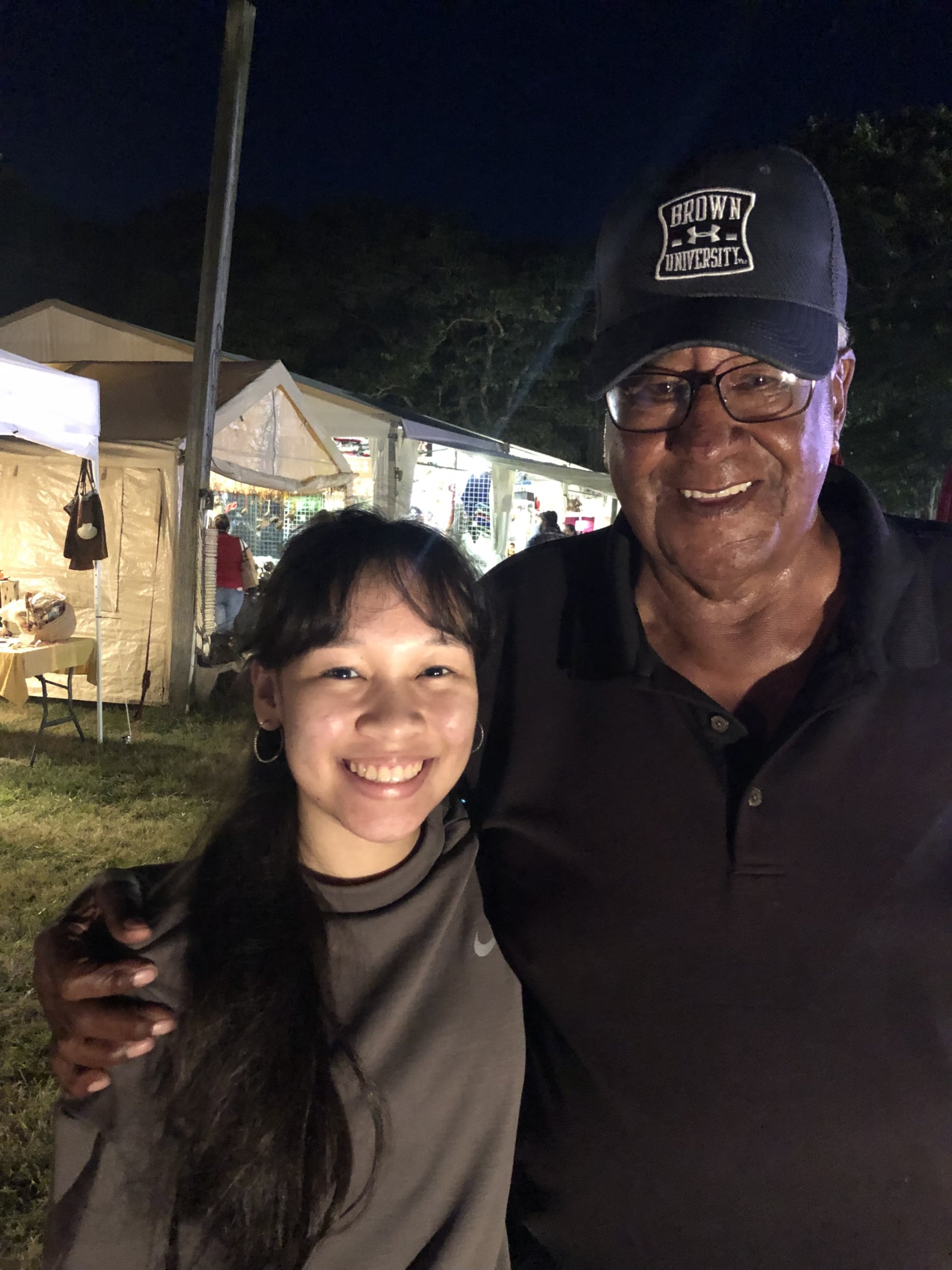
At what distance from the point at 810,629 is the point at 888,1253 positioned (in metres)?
0.99

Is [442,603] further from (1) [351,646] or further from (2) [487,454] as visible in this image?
(2) [487,454]

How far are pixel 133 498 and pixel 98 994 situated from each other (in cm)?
773

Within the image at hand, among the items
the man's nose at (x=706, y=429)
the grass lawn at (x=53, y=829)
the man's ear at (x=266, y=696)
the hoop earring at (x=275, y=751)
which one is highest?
the man's nose at (x=706, y=429)

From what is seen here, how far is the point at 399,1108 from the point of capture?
1.32 meters

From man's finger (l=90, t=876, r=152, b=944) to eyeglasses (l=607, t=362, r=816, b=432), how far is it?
121cm

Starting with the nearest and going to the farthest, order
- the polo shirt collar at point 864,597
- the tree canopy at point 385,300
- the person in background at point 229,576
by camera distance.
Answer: the polo shirt collar at point 864,597 → the person in background at point 229,576 → the tree canopy at point 385,300

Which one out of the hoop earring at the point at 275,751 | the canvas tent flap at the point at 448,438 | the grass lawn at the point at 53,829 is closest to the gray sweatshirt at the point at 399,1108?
the hoop earring at the point at 275,751

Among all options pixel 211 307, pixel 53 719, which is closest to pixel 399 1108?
pixel 53 719

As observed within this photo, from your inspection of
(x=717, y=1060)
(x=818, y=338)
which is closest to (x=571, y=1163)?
(x=717, y=1060)

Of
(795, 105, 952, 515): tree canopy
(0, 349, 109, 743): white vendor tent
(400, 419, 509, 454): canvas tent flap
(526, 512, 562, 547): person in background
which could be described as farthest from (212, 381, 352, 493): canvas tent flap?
(795, 105, 952, 515): tree canopy

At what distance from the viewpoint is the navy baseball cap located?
1.42 m

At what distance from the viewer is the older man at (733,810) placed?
4.19 ft

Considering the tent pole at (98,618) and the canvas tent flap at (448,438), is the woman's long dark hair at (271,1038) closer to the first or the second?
the tent pole at (98,618)

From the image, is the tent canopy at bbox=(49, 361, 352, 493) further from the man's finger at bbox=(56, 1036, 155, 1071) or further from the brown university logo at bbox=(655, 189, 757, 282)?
the man's finger at bbox=(56, 1036, 155, 1071)
